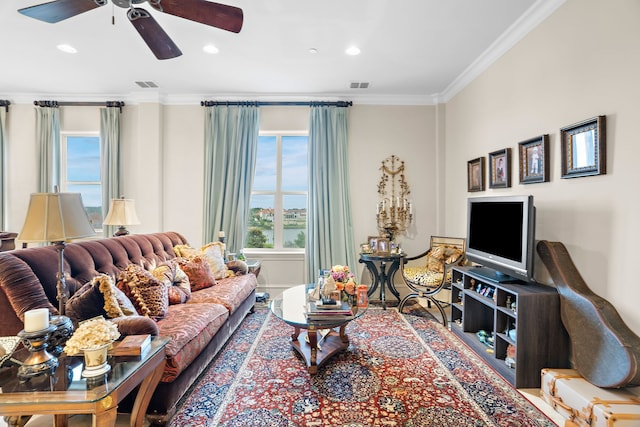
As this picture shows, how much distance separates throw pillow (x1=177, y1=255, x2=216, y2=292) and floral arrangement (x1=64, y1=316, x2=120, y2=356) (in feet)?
5.65

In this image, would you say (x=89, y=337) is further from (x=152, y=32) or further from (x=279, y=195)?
(x=279, y=195)

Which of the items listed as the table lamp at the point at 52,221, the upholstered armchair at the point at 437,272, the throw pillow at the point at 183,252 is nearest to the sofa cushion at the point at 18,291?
the table lamp at the point at 52,221

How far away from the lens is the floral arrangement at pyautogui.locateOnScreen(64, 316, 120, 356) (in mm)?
1390

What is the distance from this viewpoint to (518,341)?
2.22 m

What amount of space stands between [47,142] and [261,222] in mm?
3258

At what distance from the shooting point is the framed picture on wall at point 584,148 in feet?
6.63

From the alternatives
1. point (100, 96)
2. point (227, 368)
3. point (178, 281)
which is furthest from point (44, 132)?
point (227, 368)

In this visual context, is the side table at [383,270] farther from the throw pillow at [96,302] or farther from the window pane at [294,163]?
the throw pillow at [96,302]

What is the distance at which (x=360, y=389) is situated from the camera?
2221 millimetres

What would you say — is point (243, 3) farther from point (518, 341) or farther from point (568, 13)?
point (518, 341)

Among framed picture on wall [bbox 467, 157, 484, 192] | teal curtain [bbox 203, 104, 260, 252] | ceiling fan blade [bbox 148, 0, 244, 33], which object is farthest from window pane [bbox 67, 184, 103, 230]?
framed picture on wall [bbox 467, 157, 484, 192]

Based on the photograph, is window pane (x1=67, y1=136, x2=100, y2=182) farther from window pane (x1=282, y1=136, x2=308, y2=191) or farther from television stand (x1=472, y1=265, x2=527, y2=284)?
television stand (x1=472, y1=265, x2=527, y2=284)

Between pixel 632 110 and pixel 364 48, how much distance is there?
2.21 meters

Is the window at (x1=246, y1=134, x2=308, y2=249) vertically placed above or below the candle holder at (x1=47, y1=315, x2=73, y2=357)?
above
